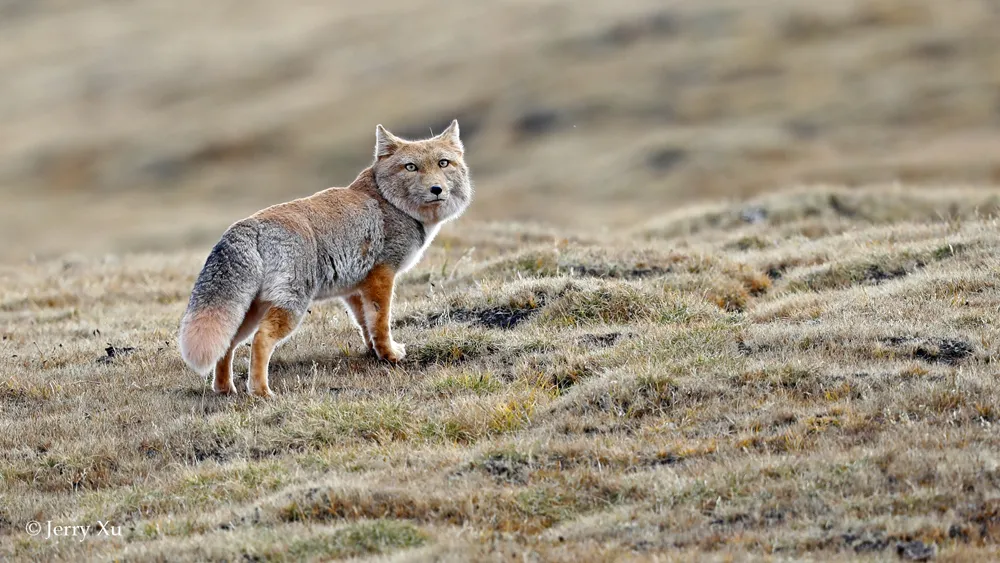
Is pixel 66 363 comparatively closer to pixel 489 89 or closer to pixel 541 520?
pixel 541 520

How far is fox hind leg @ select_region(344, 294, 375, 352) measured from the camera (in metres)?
10.9

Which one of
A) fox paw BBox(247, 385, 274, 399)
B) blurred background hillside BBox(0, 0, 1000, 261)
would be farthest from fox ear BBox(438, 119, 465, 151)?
blurred background hillside BBox(0, 0, 1000, 261)

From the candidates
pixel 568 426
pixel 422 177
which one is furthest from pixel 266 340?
pixel 568 426

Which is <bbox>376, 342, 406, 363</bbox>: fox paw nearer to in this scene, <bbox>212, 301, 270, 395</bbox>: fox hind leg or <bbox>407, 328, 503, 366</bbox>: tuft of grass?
<bbox>407, 328, 503, 366</bbox>: tuft of grass

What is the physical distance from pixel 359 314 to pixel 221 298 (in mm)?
2198

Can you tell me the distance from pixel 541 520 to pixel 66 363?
6.72 m

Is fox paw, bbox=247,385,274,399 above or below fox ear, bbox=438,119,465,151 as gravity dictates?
below

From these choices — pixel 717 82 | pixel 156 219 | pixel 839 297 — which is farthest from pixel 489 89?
pixel 839 297

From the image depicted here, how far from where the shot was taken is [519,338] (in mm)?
10539

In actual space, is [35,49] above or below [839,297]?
above

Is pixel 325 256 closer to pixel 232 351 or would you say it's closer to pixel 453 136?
pixel 232 351

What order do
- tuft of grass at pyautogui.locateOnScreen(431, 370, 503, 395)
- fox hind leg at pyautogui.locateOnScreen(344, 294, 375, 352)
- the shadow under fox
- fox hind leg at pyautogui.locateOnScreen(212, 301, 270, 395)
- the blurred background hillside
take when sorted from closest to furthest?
the shadow under fox
tuft of grass at pyautogui.locateOnScreen(431, 370, 503, 395)
fox hind leg at pyautogui.locateOnScreen(212, 301, 270, 395)
fox hind leg at pyautogui.locateOnScreen(344, 294, 375, 352)
the blurred background hillside

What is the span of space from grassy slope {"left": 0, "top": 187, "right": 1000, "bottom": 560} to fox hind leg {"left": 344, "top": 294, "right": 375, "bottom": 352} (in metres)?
0.28

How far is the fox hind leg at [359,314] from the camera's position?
1087 centimetres
